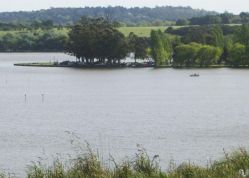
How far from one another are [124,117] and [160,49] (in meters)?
71.6

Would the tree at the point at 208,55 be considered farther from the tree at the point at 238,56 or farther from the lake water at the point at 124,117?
the lake water at the point at 124,117

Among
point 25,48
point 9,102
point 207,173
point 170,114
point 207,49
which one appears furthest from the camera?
point 25,48

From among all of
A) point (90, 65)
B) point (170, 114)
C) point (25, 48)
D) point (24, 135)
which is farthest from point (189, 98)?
point (25, 48)

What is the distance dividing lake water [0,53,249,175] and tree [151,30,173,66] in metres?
23.9

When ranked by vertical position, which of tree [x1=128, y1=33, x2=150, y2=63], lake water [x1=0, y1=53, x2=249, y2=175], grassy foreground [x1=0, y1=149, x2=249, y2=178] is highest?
grassy foreground [x1=0, y1=149, x2=249, y2=178]

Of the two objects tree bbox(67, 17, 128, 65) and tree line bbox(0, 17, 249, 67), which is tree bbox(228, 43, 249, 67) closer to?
tree line bbox(0, 17, 249, 67)

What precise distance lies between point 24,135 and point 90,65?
301 feet

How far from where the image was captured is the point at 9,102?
6353cm

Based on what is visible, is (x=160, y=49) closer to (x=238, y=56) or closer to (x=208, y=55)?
(x=208, y=55)

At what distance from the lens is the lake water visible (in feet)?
108

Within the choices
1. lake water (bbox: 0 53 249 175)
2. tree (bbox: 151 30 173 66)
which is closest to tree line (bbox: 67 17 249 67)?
tree (bbox: 151 30 173 66)

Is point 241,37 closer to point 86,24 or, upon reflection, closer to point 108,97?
point 86,24

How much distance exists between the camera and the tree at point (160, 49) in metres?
121

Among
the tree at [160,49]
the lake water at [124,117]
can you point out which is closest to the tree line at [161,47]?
the tree at [160,49]
